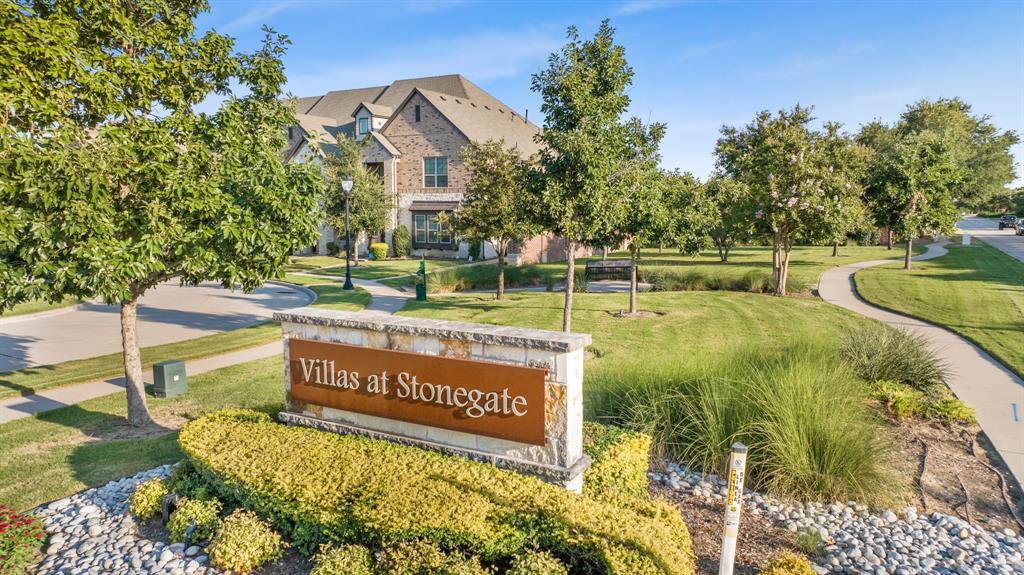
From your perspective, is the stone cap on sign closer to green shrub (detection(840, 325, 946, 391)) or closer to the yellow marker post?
the yellow marker post

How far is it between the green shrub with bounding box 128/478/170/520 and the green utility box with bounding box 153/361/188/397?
4582mm

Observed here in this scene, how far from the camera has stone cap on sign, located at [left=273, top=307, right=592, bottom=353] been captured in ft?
16.9

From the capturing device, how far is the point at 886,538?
216 inches

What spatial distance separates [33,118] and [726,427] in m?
8.66

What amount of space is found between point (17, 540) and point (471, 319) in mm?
12982

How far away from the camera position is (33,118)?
6680 mm

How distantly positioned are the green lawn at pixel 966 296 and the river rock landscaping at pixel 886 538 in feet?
24.9

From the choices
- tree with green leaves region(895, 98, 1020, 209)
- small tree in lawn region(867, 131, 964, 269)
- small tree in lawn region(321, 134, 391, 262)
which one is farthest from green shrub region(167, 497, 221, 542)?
tree with green leaves region(895, 98, 1020, 209)

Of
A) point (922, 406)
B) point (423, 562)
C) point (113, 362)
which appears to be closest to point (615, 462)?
point (423, 562)

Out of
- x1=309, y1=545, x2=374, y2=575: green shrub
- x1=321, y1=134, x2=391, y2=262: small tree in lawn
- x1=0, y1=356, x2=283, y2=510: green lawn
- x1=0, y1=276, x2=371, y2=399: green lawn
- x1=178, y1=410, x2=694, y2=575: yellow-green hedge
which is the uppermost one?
x1=321, y1=134, x2=391, y2=262: small tree in lawn

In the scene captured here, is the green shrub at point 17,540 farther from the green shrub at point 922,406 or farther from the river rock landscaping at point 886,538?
the green shrub at point 922,406

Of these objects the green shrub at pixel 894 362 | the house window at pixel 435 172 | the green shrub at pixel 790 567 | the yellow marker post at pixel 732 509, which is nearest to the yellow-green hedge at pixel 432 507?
the yellow marker post at pixel 732 509

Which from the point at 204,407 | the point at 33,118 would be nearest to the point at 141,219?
the point at 33,118

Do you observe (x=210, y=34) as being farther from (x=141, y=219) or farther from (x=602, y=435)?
(x=602, y=435)
